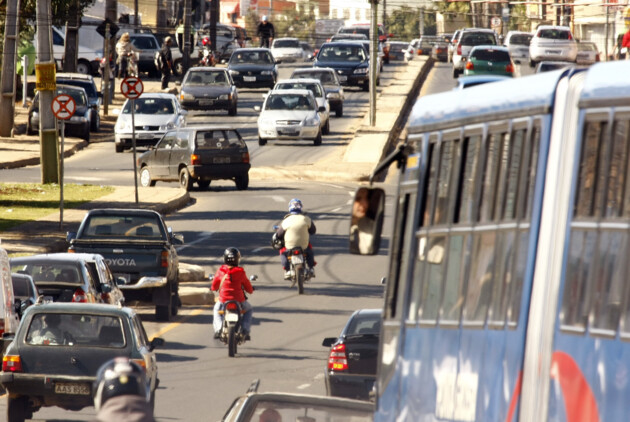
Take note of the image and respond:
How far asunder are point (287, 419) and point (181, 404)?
584cm

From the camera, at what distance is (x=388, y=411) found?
725 cm

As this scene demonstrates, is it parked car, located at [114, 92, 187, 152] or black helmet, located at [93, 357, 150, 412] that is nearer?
black helmet, located at [93, 357, 150, 412]

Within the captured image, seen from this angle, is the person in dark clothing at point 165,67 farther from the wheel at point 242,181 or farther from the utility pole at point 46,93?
the utility pole at point 46,93

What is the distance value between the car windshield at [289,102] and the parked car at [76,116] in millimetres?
6583

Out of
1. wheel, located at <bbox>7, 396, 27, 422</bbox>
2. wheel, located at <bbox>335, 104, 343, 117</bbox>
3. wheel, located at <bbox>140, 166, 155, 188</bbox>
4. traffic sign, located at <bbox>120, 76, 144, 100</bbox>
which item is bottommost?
wheel, located at <bbox>140, 166, 155, 188</bbox>

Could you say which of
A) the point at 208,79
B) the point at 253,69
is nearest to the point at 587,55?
the point at 208,79

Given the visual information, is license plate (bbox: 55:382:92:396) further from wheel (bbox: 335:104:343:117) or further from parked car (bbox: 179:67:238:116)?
wheel (bbox: 335:104:343:117)

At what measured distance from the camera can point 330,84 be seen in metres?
54.3

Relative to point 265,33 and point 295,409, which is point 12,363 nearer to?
point 295,409

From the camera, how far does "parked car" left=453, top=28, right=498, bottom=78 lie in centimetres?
6552

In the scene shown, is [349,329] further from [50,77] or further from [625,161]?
[50,77]

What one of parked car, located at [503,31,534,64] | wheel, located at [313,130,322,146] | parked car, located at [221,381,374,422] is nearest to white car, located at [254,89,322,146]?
wheel, located at [313,130,322,146]

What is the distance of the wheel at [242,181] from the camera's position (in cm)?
3678

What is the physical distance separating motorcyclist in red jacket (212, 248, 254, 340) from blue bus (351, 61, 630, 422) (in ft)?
33.7
